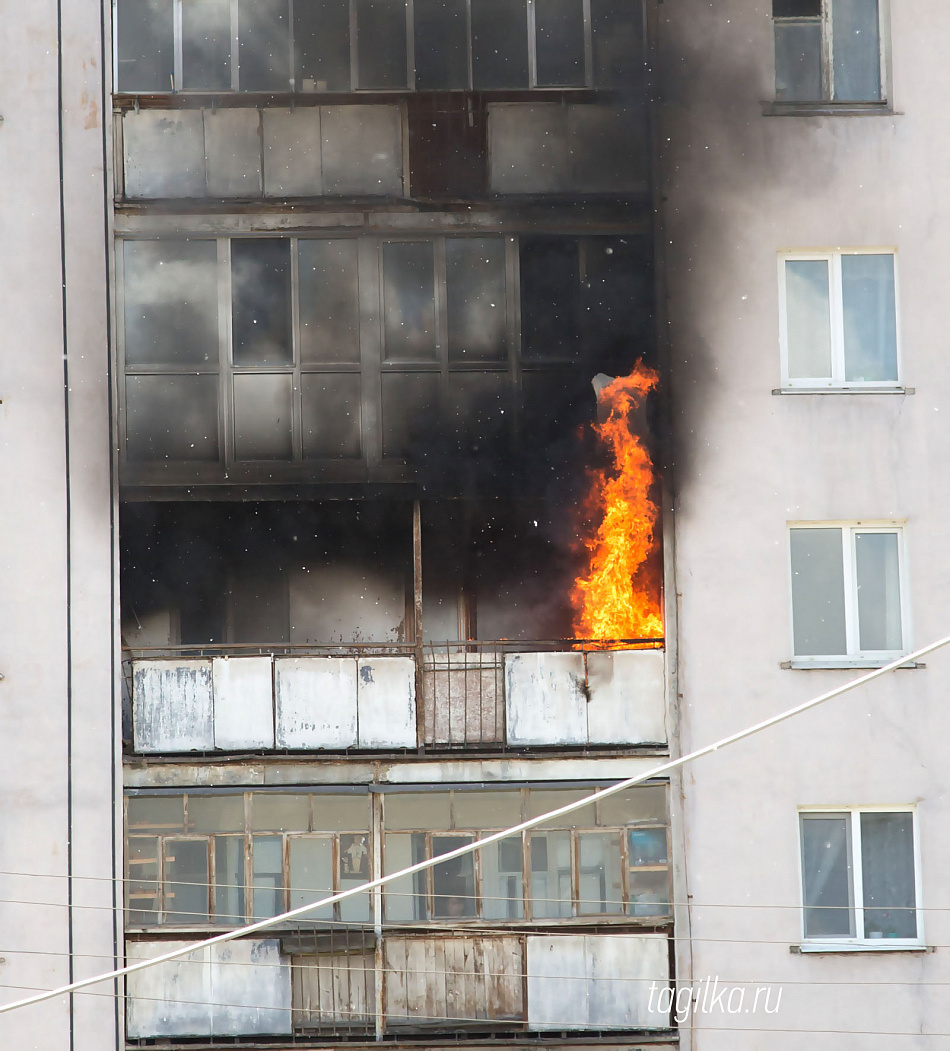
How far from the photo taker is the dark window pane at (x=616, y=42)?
1381 cm

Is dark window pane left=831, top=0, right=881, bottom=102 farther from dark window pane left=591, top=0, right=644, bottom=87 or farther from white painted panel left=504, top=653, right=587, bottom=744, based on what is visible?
white painted panel left=504, top=653, right=587, bottom=744

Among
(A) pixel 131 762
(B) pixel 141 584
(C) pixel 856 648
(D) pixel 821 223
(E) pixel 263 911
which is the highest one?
(D) pixel 821 223

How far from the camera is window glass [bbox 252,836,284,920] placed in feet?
43.6

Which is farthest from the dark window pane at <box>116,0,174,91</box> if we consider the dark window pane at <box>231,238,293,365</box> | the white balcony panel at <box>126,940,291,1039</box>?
the white balcony panel at <box>126,940,291,1039</box>

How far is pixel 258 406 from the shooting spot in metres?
13.6

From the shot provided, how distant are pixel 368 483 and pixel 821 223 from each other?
6.05m

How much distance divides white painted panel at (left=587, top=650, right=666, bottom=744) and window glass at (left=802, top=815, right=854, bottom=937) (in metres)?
2.00

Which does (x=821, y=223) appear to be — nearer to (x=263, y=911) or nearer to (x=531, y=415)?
(x=531, y=415)

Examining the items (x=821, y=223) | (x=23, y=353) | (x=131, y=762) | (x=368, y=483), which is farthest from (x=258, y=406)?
(x=821, y=223)

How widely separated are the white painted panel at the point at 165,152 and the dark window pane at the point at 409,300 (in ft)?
7.79

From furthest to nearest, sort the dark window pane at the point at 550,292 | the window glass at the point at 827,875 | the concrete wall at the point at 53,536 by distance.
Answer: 1. the dark window pane at the point at 550,292
2. the window glass at the point at 827,875
3. the concrete wall at the point at 53,536

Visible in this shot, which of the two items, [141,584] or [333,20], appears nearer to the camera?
[333,20]

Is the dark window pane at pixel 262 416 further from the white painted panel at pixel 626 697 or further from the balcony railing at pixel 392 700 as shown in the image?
the white painted panel at pixel 626 697

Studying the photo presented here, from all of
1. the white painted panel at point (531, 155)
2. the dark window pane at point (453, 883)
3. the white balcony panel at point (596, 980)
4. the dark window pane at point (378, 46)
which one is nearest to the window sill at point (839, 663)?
the white balcony panel at point (596, 980)
